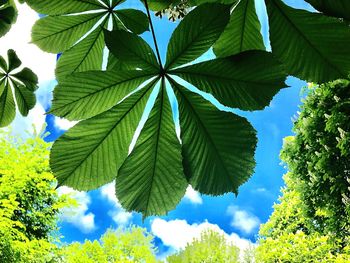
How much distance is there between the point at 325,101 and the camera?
818 cm

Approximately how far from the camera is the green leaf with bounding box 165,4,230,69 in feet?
1.49

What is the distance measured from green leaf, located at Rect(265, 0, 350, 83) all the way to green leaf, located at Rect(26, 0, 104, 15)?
1.01 feet

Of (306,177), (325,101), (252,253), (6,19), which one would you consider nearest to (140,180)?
(6,19)

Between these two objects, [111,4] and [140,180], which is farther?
[111,4]

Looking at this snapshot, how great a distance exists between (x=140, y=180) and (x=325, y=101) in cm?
847

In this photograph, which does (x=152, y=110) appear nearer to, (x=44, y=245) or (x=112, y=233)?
(x=44, y=245)

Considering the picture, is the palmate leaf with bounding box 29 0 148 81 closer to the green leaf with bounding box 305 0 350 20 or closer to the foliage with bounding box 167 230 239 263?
the green leaf with bounding box 305 0 350 20

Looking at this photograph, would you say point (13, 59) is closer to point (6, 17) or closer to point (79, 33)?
point (6, 17)

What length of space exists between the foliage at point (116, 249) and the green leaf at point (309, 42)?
15.3 metres

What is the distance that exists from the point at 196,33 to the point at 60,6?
0.90 feet

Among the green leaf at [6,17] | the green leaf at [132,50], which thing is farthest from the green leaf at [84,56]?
the green leaf at [6,17]

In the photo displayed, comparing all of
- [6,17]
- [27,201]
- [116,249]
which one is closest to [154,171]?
[6,17]

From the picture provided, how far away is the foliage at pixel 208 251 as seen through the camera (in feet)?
41.7

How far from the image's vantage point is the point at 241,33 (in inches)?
21.2
